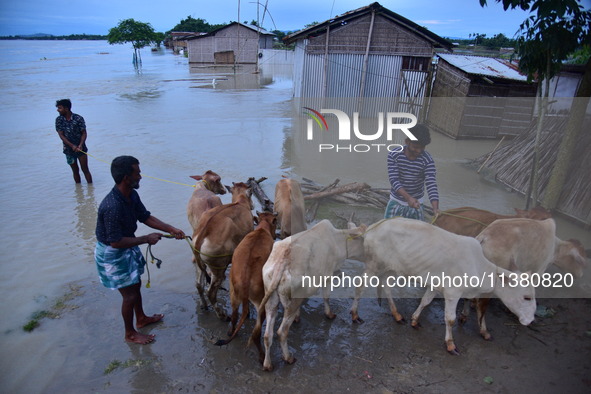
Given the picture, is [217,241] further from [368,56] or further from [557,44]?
[368,56]

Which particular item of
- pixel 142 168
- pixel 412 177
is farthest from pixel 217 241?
pixel 142 168

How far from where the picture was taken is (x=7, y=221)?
6691 millimetres

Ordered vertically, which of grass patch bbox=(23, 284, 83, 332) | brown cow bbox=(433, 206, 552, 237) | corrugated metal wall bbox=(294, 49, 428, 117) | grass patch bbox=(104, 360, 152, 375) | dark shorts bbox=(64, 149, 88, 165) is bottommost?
grass patch bbox=(23, 284, 83, 332)

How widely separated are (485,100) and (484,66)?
5.70 feet

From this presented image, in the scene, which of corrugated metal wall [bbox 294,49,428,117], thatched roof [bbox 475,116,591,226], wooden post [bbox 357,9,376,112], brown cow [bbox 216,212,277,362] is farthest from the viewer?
corrugated metal wall [bbox 294,49,428,117]

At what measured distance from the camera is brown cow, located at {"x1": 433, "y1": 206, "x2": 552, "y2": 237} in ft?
14.7

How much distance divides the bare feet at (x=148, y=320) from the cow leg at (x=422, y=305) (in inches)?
117

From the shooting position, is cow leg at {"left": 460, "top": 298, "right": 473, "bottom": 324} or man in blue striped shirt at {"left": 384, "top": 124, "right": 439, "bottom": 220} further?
man in blue striped shirt at {"left": 384, "top": 124, "right": 439, "bottom": 220}

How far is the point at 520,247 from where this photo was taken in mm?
4020

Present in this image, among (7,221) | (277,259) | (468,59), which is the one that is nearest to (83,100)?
(7,221)

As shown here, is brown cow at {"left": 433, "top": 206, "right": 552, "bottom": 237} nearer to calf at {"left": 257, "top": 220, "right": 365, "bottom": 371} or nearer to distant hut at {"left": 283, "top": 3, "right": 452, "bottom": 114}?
calf at {"left": 257, "top": 220, "right": 365, "bottom": 371}

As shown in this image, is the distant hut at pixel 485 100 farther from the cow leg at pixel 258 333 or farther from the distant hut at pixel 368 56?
the cow leg at pixel 258 333

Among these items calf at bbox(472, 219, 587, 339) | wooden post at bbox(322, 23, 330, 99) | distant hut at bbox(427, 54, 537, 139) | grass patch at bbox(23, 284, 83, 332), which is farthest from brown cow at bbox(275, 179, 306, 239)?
wooden post at bbox(322, 23, 330, 99)

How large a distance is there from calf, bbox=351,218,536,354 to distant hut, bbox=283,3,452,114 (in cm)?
1191
